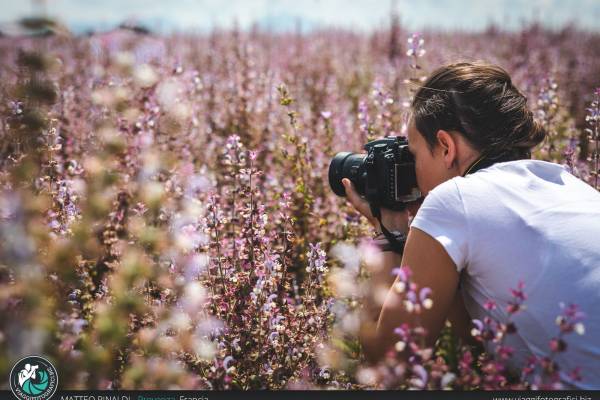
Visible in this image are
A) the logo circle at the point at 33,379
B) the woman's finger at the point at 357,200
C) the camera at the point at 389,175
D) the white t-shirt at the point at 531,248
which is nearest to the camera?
the logo circle at the point at 33,379

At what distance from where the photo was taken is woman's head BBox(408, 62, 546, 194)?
1670mm

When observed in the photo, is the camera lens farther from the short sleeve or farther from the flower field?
the short sleeve

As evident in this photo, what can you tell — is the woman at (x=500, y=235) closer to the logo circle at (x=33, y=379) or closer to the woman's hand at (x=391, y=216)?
the woman's hand at (x=391, y=216)

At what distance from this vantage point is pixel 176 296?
1927 mm

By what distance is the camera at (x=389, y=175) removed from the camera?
1.86 meters

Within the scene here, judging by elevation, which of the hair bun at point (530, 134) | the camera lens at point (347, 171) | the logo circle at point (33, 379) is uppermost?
the hair bun at point (530, 134)

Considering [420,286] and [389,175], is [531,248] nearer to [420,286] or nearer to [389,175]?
[420,286]

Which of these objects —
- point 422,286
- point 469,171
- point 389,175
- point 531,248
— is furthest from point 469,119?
point 422,286

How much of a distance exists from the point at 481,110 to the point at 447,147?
0.49 feet

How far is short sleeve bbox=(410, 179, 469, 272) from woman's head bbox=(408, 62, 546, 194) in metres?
0.24

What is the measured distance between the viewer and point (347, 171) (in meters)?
2.08

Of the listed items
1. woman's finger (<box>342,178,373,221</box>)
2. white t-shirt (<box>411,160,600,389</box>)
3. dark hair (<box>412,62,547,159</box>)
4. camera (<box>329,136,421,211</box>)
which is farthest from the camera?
woman's finger (<box>342,178,373,221</box>)

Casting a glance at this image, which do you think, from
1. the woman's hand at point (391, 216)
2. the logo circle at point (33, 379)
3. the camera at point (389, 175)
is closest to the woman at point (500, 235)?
the camera at point (389, 175)

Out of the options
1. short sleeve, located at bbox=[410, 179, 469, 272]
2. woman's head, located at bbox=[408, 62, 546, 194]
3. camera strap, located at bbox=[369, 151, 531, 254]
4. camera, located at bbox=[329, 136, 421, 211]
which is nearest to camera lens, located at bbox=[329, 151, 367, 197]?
camera, located at bbox=[329, 136, 421, 211]
